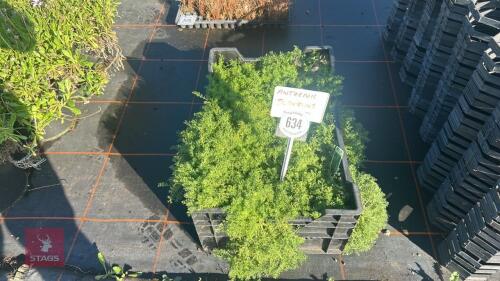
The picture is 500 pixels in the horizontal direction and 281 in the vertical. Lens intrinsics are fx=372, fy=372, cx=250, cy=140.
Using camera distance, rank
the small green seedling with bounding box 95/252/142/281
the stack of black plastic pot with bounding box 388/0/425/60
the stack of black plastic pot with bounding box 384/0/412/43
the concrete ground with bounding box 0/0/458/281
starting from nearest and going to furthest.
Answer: the small green seedling with bounding box 95/252/142/281 < the concrete ground with bounding box 0/0/458/281 < the stack of black plastic pot with bounding box 388/0/425/60 < the stack of black plastic pot with bounding box 384/0/412/43

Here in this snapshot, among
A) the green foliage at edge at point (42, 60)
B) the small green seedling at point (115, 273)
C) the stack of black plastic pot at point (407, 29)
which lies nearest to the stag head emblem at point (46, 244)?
the small green seedling at point (115, 273)

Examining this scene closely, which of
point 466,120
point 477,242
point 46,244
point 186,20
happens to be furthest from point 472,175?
point 186,20

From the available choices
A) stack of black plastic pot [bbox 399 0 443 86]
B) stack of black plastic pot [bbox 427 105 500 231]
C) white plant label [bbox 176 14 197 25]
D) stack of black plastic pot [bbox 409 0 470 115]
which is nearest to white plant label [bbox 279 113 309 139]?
stack of black plastic pot [bbox 427 105 500 231]

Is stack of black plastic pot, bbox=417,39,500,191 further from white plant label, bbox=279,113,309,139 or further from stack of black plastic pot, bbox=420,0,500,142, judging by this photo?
white plant label, bbox=279,113,309,139

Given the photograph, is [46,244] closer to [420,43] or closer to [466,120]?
[466,120]

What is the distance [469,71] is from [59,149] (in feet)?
35.6

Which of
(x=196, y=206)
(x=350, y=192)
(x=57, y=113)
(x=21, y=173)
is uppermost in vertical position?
(x=350, y=192)

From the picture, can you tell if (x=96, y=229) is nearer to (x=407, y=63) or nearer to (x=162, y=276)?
(x=162, y=276)

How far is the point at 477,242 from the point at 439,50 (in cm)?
464

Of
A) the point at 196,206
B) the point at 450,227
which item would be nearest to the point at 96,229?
the point at 196,206

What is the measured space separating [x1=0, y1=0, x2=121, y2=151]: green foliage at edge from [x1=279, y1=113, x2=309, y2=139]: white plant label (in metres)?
7.01

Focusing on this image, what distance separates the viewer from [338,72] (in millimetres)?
12539

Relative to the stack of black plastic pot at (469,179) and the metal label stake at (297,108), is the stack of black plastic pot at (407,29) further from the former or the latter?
the metal label stake at (297,108)

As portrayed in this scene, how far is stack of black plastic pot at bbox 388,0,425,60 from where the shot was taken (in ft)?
36.6
